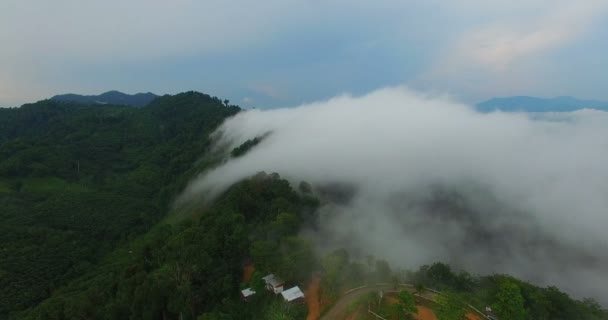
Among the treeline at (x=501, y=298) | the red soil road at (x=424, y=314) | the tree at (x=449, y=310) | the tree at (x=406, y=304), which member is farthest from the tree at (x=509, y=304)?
the tree at (x=406, y=304)

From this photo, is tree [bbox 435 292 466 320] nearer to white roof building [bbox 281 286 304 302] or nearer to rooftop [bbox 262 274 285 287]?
white roof building [bbox 281 286 304 302]

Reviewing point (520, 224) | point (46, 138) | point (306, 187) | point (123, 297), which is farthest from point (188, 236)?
point (46, 138)

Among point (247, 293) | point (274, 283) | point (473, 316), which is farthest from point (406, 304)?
point (247, 293)

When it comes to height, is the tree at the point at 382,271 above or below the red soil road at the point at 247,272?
above

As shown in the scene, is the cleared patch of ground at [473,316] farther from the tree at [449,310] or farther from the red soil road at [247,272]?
the red soil road at [247,272]

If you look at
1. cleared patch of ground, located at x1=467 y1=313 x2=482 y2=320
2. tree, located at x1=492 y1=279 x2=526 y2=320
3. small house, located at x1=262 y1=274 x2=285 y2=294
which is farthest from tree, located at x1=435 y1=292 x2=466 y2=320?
small house, located at x1=262 y1=274 x2=285 y2=294

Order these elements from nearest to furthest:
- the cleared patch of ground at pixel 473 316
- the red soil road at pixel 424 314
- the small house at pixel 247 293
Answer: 1. the red soil road at pixel 424 314
2. the cleared patch of ground at pixel 473 316
3. the small house at pixel 247 293

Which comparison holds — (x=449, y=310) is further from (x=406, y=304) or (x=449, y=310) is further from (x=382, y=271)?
(x=382, y=271)
